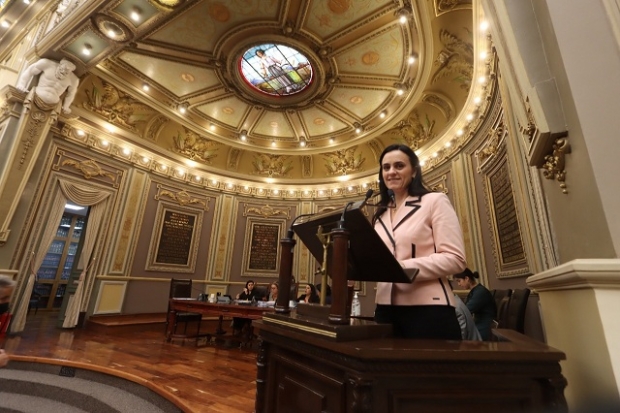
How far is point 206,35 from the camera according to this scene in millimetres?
5496

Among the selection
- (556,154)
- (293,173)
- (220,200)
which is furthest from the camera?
(293,173)

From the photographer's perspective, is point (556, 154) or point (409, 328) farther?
point (556, 154)

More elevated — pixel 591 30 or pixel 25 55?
pixel 25 55

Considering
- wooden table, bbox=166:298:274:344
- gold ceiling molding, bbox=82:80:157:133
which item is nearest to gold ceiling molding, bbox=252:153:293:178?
gold ceiling molding, bbox=82:80:157:133

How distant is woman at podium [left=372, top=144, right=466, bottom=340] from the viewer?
0.95 meters

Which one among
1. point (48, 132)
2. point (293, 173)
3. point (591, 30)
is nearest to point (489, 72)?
point (591, 30)

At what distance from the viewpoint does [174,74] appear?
622 cm

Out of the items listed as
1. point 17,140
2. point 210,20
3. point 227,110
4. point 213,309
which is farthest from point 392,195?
point 227,110

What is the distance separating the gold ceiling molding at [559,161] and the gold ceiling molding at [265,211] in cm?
759

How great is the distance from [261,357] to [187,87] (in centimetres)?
688

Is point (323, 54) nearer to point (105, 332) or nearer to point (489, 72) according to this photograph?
point (489, 72)

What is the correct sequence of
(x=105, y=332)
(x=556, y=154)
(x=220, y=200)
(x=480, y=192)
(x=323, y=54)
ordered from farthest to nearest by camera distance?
1. (x=220, y=200)
2. (x=323, y=54)
3. (x=105, y=332)
4. (x=480, y=192)
5. (x=556, y=154)

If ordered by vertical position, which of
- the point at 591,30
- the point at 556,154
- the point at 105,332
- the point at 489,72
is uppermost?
the point at 489,72

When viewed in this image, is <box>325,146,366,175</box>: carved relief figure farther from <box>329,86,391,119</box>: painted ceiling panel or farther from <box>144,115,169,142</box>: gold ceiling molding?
<box>144,115,169,142</box>: gold ceiling molding
